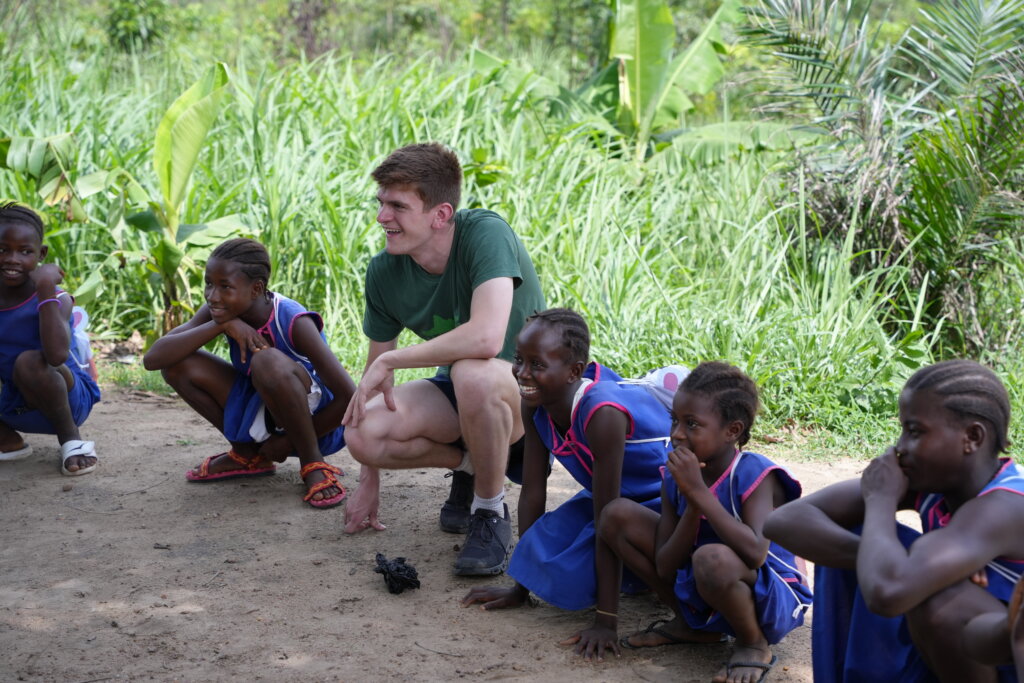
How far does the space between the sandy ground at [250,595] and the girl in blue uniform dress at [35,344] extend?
0.18m

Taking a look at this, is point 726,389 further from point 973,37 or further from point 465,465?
point 973,37

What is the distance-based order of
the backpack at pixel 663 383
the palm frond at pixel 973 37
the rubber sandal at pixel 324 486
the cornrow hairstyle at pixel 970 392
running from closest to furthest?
1. the cornrow hairstyle at pixel 970 392
2. the backpack at pixel 663 383
3. the rubber sandal at pixel 324 486
4. the palm frond at pixel 973 37

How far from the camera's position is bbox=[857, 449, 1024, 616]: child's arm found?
203 centimetres

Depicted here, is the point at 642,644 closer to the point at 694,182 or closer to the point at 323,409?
the point at 323,409

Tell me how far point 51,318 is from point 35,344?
0.63ft

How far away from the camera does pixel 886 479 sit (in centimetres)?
220

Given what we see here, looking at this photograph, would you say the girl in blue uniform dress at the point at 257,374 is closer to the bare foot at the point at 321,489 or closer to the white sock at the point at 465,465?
the bare foot at the point at 321,489

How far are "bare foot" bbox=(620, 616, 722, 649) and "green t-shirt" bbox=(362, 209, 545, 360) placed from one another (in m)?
1.17

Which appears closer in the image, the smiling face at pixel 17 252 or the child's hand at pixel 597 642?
the child's hand at pixel 597 642

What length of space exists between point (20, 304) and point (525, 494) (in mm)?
2449

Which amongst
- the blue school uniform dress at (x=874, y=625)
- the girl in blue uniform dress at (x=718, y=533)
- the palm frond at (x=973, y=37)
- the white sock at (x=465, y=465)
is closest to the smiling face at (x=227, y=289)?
the white sock at (x=465, y=465)

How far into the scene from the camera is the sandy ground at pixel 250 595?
285 centimetres

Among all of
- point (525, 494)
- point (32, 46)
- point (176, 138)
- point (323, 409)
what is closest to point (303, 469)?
point (323, 409)

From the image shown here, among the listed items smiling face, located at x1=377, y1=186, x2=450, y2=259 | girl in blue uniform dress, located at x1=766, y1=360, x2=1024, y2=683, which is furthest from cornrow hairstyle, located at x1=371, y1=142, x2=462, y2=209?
girl in blue uniform dress, located at x1=766, y1=360, x2=1024, y2=683
